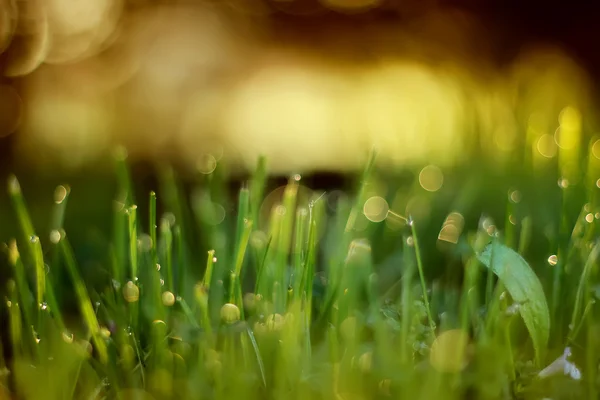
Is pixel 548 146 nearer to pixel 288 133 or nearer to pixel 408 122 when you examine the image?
pixel 408 122

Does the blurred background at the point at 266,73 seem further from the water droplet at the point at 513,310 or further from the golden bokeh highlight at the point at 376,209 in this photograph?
the water droplet at the point at 513,310

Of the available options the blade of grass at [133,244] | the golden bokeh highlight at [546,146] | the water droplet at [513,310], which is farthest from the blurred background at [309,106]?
the blade of grass at [133,244]

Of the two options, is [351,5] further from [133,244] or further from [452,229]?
[133,244]

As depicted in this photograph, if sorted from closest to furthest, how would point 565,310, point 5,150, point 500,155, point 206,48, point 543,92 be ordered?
point 565,310 → point 500,155 → point 543,92 → point 5,150 → point 206,48

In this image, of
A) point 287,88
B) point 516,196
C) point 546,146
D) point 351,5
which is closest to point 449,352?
point 516,196

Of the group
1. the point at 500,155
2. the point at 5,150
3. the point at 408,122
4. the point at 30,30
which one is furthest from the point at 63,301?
the point at 30,30

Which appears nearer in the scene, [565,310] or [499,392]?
[499,392]

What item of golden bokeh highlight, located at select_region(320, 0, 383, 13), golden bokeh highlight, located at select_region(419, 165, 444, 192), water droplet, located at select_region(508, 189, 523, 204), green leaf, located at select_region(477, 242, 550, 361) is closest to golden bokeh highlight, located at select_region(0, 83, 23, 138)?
golden bokeh highlight, located at select_region(320, 0, 383, 13)
